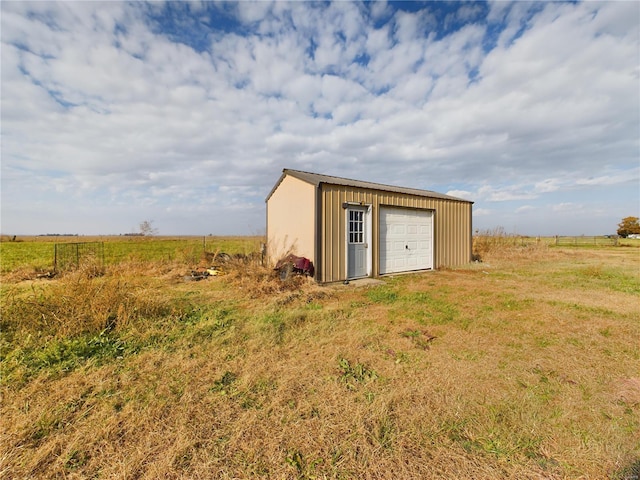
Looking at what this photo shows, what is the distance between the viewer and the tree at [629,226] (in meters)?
41.3

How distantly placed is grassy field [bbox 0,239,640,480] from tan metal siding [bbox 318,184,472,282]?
8.52 ft

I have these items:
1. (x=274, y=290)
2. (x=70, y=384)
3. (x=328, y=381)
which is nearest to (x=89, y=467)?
(x=70, y=384)

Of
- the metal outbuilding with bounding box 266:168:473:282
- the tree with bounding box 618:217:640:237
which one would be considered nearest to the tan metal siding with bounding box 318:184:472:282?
the metal outbuilding with bounding box 266:168:473:282

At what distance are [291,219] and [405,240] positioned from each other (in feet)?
13.5

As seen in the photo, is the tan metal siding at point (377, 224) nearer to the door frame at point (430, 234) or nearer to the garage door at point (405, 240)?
the door frame at point (430, 234)

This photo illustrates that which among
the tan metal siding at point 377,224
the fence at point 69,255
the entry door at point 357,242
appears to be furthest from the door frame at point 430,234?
the fence at point 69,255

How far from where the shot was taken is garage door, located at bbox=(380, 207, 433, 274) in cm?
907

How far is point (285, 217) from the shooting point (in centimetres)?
921

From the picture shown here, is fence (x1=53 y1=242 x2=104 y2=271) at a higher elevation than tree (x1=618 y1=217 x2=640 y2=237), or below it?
below

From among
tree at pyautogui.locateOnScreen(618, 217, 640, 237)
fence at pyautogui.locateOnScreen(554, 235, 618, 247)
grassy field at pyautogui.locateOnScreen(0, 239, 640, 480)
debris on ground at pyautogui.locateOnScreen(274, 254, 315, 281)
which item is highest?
tree at pyautogui.locateOnScreen(618, 217, 640, 237)

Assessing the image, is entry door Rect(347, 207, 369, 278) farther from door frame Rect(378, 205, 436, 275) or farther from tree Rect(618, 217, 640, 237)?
tree Rect(618, 217, 640, 237)

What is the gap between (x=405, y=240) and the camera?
9.62 metres

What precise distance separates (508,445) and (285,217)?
8.00m

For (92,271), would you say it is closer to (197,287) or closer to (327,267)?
(197,287)
